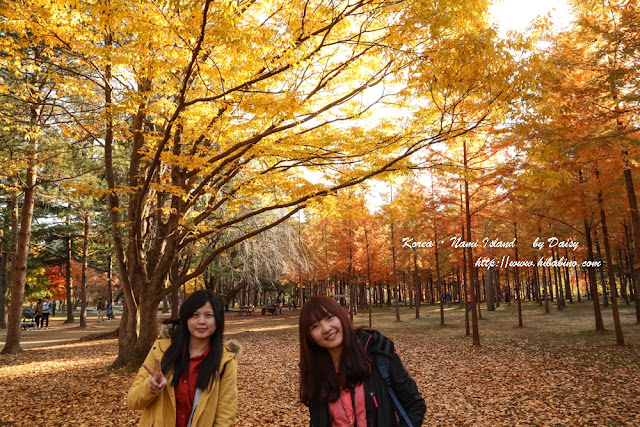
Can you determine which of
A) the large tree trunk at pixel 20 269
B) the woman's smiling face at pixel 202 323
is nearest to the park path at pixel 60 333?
the large tree trunk at pixel 20 269

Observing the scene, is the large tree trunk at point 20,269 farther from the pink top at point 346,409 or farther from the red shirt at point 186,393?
the pink top at point 346,409

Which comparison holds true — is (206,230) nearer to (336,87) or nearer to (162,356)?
(336,87)

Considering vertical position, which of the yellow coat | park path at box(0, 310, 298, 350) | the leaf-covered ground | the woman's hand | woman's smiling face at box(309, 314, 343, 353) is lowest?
park path at box(0, 310, 298, 350)

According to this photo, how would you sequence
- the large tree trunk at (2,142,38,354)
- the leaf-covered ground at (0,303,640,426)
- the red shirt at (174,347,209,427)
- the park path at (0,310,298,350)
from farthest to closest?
1. the park path at (0,310,298,350)
2. the large tree trunk at (2,142,38,354)
3. the leaf-covered ground at (0,303,640,426)
4. the red shirt at (174,347,209,427)

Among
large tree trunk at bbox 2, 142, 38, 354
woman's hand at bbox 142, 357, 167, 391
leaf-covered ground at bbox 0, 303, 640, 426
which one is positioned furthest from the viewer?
large tree trunk at bbox 2, 142, 38, 354

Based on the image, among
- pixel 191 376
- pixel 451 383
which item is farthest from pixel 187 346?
pixel 451 383

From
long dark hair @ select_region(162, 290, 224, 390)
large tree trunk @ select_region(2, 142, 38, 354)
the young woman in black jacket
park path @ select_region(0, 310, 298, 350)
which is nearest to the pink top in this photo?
the young woman in black jacket

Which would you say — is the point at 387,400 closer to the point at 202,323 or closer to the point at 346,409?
the point at 346,409

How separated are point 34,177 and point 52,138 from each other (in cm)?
135

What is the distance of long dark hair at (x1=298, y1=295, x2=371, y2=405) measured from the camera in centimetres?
207

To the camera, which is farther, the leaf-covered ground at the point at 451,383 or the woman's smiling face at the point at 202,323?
the leaf-covered ground at the point at 451,383

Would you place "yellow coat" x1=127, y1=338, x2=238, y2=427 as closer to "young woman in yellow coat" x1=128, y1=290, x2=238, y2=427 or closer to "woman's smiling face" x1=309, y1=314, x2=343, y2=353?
"young woman in yellow coat" x1=128, y1=290, x2=238, y2=427

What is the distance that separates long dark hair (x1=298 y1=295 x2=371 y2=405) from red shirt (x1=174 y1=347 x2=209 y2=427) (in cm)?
76

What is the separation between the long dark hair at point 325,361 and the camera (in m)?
2.07
